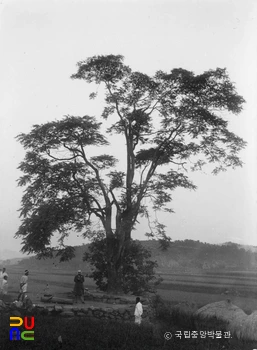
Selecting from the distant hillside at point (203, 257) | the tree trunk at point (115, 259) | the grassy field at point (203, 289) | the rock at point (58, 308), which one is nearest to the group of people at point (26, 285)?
the grassy field at point (203, 289)

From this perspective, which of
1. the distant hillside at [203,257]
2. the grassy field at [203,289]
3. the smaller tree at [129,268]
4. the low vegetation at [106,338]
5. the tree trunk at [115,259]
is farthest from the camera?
the distant hillside at [203,257]

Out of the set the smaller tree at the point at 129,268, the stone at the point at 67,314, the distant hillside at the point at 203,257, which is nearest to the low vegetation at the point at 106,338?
the stone at the point at 67,314

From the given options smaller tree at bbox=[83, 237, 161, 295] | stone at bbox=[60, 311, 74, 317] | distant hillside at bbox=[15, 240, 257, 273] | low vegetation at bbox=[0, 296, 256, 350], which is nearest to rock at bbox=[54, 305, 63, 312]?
stone at bbox=[60, 311, 74, 317]

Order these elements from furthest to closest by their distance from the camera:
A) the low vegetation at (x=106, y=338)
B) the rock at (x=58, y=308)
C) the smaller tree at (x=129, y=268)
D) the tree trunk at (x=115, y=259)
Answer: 1. the smaller tree at (x=129, y=268)
2. the tree trunk at (x=115, y=259)
3. the rock at (x=58, y=308)
4. the low vegetation at (x=106, y=338)

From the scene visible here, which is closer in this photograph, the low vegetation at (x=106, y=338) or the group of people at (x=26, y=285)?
the low vegetation at (x=106, y=338)

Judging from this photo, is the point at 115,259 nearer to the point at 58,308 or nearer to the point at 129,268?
the point at 129,268

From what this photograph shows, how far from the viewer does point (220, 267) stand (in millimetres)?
37875

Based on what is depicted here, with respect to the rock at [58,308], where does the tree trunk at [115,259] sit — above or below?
above

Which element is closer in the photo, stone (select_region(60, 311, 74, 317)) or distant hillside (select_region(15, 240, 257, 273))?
stone (select_region(60, 311, 74, 317))

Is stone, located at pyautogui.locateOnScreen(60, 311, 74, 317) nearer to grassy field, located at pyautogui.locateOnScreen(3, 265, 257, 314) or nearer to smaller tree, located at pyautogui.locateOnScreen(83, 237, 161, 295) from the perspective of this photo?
grassy field, located at pyautogui.locateOnScreen(3, 265, 257, 314)

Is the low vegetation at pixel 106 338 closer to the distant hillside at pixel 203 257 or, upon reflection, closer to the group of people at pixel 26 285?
the group of people at pixel 26 285

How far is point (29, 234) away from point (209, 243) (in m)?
27.6

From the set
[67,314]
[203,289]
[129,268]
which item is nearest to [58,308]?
[67,314]

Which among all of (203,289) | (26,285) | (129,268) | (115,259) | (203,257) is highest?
(115,259)
